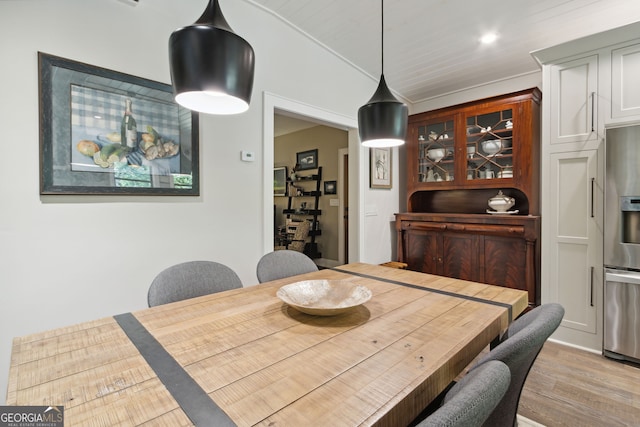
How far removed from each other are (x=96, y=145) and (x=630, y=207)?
3.49 metres

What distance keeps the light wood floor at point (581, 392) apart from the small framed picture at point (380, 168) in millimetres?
2296

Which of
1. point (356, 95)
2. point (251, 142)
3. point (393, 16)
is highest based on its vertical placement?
point (393, 16)

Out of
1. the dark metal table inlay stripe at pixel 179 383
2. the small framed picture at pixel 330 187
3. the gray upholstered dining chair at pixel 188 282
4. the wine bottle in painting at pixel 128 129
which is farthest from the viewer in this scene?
the small framed picture at pixel 330 187

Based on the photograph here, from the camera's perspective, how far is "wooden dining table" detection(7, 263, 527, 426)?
2.03 ft

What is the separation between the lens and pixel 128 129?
1845mm

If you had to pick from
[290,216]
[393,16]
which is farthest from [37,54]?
[290,216]

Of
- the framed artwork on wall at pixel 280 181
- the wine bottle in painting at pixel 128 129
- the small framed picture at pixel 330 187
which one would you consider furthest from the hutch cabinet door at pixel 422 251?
the framed artwork on wall at pixel 280 181

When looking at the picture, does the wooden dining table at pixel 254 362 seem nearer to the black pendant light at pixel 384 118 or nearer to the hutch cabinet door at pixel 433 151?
the black pendant light at pixel 384 118

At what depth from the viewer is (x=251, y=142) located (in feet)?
8.10

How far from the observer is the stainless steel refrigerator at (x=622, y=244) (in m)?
2.06

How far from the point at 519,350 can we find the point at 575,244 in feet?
7.55

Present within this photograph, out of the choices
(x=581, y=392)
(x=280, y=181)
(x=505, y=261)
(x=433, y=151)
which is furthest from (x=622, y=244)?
(x=280, y=181)

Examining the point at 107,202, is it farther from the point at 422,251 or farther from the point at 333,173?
the point at 333,173

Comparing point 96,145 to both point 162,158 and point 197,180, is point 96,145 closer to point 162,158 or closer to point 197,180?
point 162,158
